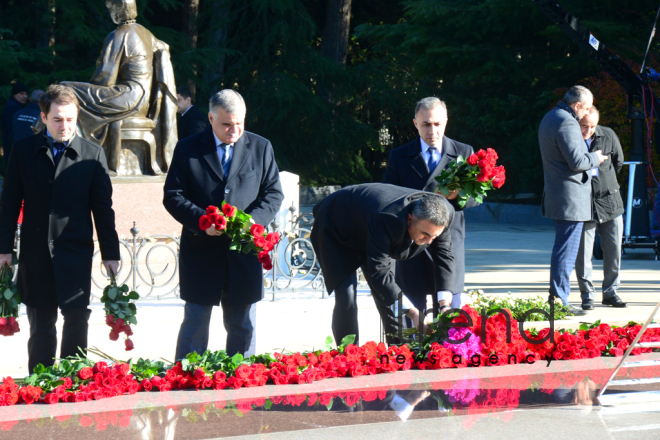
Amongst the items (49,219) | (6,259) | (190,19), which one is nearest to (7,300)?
(6,259)

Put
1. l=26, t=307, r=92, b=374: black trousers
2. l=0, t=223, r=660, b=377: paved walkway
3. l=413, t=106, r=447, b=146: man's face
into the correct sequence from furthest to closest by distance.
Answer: l=0, t=223, r=660, b=377: paved walkway, l=413, t=106, r=447, b=146: man's face, l=26, t=307, r=92, b=374: black trousers

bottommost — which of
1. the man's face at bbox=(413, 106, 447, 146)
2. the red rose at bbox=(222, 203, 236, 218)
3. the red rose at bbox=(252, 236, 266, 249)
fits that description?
the red rose at bbox=(252, 236, 266, 249)

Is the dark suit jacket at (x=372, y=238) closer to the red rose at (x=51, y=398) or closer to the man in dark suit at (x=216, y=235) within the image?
the man in dark suit at (x=216, y=235)

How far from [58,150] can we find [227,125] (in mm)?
914

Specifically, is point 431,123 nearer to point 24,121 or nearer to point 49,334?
point 49,334

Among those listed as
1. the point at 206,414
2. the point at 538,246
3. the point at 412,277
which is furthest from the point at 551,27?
the point at 206,414

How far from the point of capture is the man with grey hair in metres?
6.57

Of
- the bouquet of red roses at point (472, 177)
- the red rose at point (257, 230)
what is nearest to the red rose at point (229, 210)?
the red rose at point (257, 230)

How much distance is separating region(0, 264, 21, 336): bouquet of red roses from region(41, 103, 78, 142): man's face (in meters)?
0.76

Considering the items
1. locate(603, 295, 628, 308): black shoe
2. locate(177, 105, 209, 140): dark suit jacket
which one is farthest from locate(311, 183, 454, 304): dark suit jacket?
locate(177, 105, 209, 140): dark suit jacket

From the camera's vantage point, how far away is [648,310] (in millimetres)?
6820

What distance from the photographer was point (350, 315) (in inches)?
188

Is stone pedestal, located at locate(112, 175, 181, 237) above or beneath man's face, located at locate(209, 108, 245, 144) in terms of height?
beneath

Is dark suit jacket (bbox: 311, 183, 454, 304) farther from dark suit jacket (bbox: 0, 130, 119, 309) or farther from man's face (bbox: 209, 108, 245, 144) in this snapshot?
dark suit jacket (bbox: 0, 130, 119, 309)
